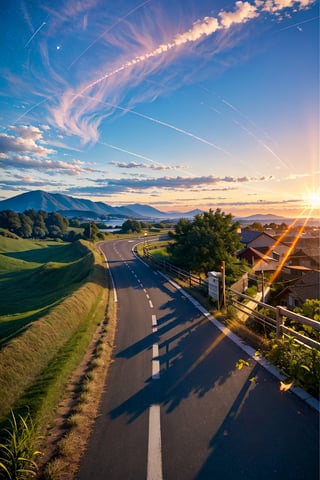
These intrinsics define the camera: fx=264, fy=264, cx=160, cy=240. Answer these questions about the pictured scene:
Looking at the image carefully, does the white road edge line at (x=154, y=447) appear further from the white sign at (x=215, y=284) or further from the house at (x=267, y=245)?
the house at (x=267, y=245)

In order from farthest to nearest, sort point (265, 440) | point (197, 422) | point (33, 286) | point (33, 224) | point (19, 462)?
point (33, 224), point (33, 286), point (197, 422), point (265, 440), point (19, 462)

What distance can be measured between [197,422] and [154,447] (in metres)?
1.10

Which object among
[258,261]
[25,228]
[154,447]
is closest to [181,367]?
[154,447]

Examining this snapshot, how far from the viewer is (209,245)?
26031 mm

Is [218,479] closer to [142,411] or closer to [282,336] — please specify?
[142,411]

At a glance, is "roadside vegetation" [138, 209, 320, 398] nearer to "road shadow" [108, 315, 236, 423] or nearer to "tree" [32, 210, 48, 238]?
"road shadow" [108, 315, 236, 423]

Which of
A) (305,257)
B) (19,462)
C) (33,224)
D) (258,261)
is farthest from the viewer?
(33,224)

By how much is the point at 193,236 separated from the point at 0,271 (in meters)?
38.2

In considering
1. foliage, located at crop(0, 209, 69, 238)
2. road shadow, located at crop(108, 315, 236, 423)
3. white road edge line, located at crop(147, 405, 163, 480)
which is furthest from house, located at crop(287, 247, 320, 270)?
foliage, located at crop(0, 209, 69, 238)

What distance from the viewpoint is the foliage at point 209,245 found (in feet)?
84.6

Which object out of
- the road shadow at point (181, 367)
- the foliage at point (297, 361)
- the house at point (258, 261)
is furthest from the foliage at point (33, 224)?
the foliage at point (297, 361)

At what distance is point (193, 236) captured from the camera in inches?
1053

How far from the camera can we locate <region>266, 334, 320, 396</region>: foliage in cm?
625

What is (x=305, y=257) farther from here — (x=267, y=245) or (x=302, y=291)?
(x=302, y=291)
